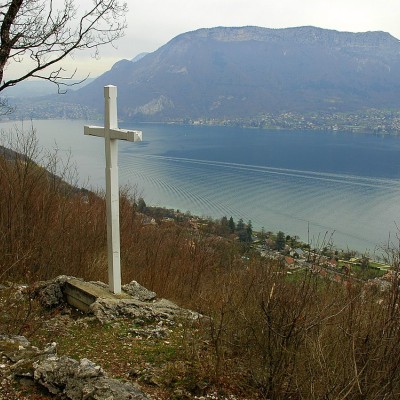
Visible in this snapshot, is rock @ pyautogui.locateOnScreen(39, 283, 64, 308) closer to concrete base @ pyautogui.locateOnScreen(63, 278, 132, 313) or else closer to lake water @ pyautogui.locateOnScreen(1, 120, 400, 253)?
concrete base @ pyautogui.locateOnScreen(63, 278, 132, 313)

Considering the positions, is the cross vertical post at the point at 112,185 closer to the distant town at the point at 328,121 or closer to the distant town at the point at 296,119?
the distant town at the point at 296,119

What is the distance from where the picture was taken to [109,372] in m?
3.69

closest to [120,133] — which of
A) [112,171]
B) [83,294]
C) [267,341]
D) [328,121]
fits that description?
[112,171]

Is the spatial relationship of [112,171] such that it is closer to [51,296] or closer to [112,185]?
[112,185]

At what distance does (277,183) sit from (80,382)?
55759mm

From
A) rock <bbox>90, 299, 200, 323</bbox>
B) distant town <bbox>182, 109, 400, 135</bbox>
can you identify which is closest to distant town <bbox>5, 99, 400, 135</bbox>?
distant town <bbox>182, 109, 400, 135</bbox>

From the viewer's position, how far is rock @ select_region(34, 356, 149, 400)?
3053 mm

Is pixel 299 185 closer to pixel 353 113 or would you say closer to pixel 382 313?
pixel 382 313

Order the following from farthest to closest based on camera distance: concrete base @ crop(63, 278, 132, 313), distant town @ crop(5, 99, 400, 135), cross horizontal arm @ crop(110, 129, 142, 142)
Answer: distant town @ crop(5, 99, 400, 135), concrete base @ crop(63, 278, 132, 313), cross horizontal arm @ crop(110, 129, 142, 142)

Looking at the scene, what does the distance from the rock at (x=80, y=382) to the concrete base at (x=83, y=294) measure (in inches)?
86.7

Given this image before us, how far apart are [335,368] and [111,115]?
3.98 meters

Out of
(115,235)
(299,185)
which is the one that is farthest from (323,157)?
(115,235)

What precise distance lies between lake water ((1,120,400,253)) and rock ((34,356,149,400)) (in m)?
20.9

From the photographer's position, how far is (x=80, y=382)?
313 centimetres
